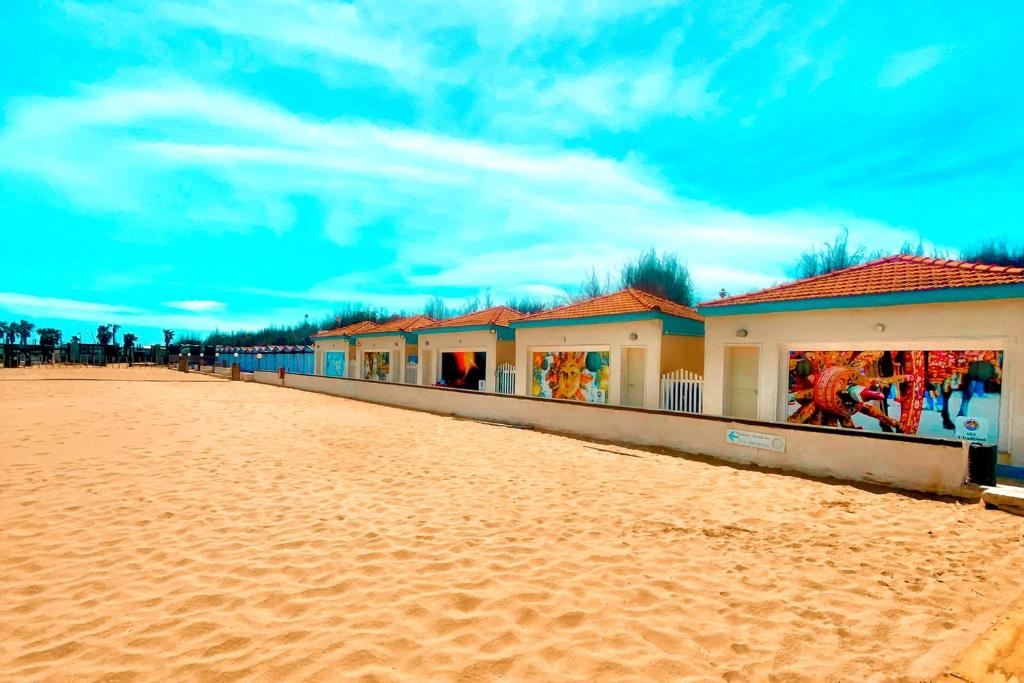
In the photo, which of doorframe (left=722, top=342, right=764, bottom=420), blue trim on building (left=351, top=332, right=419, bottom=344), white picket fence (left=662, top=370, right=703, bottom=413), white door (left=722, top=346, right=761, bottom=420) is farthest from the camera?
blue trim on building (left=351, top=332, right=419, bottom=344)

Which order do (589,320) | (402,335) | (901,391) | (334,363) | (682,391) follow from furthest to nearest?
1. (334,363)
2. (402,335)
3. (589,320)
4. (682,391)
5. (901,391)

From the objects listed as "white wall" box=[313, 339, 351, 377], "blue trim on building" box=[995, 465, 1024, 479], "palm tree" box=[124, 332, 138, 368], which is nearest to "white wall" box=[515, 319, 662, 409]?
"blue trim on building" box=[995, 465, 1024, 479]

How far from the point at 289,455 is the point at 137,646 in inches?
245

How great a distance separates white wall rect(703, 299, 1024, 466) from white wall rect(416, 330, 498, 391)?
9.75 meters

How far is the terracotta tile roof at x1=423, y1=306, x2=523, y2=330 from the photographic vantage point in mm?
20797

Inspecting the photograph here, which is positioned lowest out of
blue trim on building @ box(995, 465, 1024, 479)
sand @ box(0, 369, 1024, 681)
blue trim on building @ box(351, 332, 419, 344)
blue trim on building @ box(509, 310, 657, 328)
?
sand @ box(0, 369, 1024, 681)

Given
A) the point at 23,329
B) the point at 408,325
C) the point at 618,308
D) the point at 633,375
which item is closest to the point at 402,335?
the point at 408,325

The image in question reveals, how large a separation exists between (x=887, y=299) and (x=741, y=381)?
379cm

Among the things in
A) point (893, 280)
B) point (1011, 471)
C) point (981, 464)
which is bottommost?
point (1011, 471)

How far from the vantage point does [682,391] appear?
44.7ft

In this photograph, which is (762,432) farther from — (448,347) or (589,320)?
(448,347)

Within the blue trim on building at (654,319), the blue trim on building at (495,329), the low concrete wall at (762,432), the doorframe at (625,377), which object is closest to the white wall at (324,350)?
the blue trim on building at (495,329)

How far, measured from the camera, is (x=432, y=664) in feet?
9.46

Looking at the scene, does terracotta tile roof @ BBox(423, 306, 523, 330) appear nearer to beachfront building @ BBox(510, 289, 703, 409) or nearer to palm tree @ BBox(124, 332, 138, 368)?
beachfront building @ BBox(510, 289, 703, 409)
